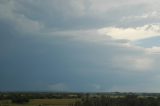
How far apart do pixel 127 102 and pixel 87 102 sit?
473 inches

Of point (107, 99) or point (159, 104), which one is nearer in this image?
point (159, 104)

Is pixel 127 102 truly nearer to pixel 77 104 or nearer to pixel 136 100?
pixel 136 100

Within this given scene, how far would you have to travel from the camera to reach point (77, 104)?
92.6m

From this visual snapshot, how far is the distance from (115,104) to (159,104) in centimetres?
1160

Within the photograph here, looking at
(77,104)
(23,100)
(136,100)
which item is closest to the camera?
(77,104)

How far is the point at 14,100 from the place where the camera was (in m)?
129

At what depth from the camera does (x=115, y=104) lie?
95.1 m

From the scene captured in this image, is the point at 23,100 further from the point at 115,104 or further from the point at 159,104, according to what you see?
the point at 159,104

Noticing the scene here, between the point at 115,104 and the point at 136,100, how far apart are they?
725 centimetres

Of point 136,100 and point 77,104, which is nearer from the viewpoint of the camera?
point 77,104

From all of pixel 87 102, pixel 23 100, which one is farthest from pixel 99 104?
pixel 23 100

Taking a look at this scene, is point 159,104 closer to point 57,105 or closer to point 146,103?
point 146,103

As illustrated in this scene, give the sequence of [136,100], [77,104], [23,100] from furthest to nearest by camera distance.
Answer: [23,100] → [136,100] → [77,104]

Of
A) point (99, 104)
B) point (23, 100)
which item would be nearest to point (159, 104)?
point (99, 104)
